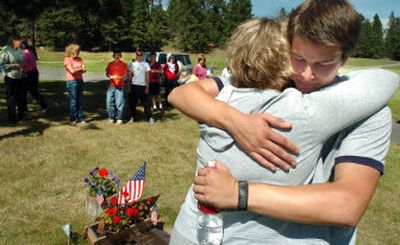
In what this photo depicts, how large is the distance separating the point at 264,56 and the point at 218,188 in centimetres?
49

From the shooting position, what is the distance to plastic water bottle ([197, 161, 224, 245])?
1.51 meters

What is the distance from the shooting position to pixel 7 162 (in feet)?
24.9

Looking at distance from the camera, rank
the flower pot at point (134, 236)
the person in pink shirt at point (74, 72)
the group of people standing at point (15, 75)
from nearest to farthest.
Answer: the flower pot at point (134, 236)
the group of people standing at point (15, 75)
the person in pink shirt at point (74, 72)

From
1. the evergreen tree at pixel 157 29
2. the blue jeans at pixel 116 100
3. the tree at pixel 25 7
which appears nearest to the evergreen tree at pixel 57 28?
the evergreen tree at pixel 157 29

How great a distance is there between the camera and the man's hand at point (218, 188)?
4.67ft

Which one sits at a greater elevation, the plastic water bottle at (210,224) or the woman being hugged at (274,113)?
the woman being hugged at (274,113)

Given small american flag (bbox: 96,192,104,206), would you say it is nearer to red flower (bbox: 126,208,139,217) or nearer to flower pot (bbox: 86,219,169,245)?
flower pot (bbox: 86,219,169,245)

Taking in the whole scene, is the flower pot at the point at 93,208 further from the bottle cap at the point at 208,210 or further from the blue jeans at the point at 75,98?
the blue jeans at the point at 75,98

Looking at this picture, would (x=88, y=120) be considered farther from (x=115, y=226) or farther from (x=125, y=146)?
(x=115, y=226)

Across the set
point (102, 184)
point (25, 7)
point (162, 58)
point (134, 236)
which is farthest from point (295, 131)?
point (162, 58)

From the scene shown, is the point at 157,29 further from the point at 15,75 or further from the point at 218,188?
the point at 218,188

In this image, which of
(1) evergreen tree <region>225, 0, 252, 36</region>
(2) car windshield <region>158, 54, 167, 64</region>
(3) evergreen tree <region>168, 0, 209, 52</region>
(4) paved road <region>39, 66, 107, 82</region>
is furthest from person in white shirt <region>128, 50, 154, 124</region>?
(1) evergreen tree <region>225, 0, 252, 36</region>

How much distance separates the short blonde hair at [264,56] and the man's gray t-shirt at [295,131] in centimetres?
5

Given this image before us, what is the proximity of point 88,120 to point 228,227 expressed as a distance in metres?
10.6
